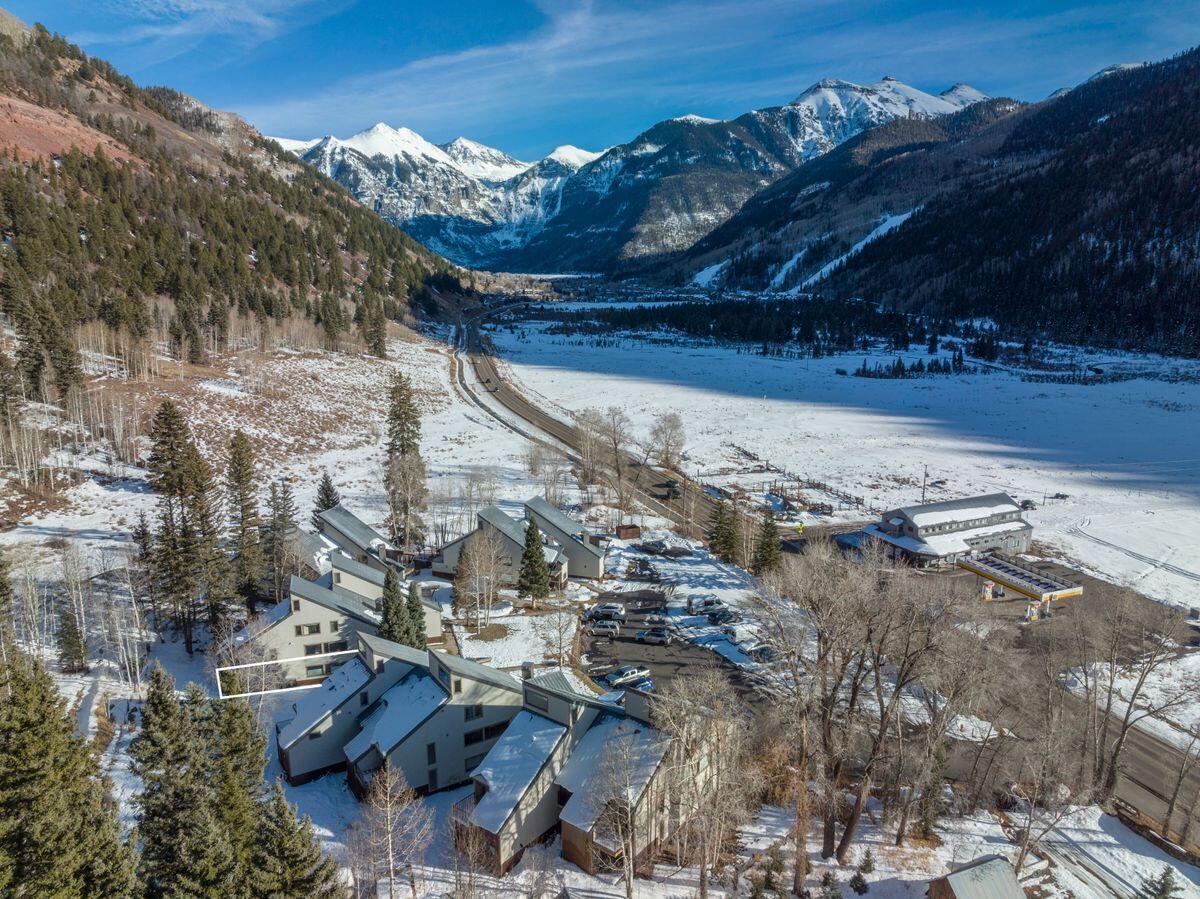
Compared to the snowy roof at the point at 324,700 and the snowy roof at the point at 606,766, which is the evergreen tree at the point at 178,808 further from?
the snowy roof at the point at 606,766

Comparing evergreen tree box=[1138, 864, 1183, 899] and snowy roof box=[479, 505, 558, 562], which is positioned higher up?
snowy roof box=[479, 505, 558, 562]

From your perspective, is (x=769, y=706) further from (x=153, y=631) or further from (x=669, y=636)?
(x=153, y=631)

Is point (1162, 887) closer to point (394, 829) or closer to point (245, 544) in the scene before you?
point (394, 829)

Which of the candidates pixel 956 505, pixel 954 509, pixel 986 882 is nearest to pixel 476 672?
pixel 986 882

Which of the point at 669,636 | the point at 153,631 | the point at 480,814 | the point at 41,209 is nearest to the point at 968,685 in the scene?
the point at 480,814

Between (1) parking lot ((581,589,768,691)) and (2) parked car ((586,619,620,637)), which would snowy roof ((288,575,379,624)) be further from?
(2) parked car ((586,619,620,637))

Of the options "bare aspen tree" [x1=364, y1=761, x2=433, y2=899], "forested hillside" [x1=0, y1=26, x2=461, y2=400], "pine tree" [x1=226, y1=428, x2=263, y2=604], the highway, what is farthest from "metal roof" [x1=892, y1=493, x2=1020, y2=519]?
"forested hillside" [x1=0, y1=26, x2=461, y2=400]

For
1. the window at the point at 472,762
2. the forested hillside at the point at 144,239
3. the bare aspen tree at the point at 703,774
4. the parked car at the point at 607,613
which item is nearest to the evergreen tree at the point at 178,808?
the window at the point at 472,762
